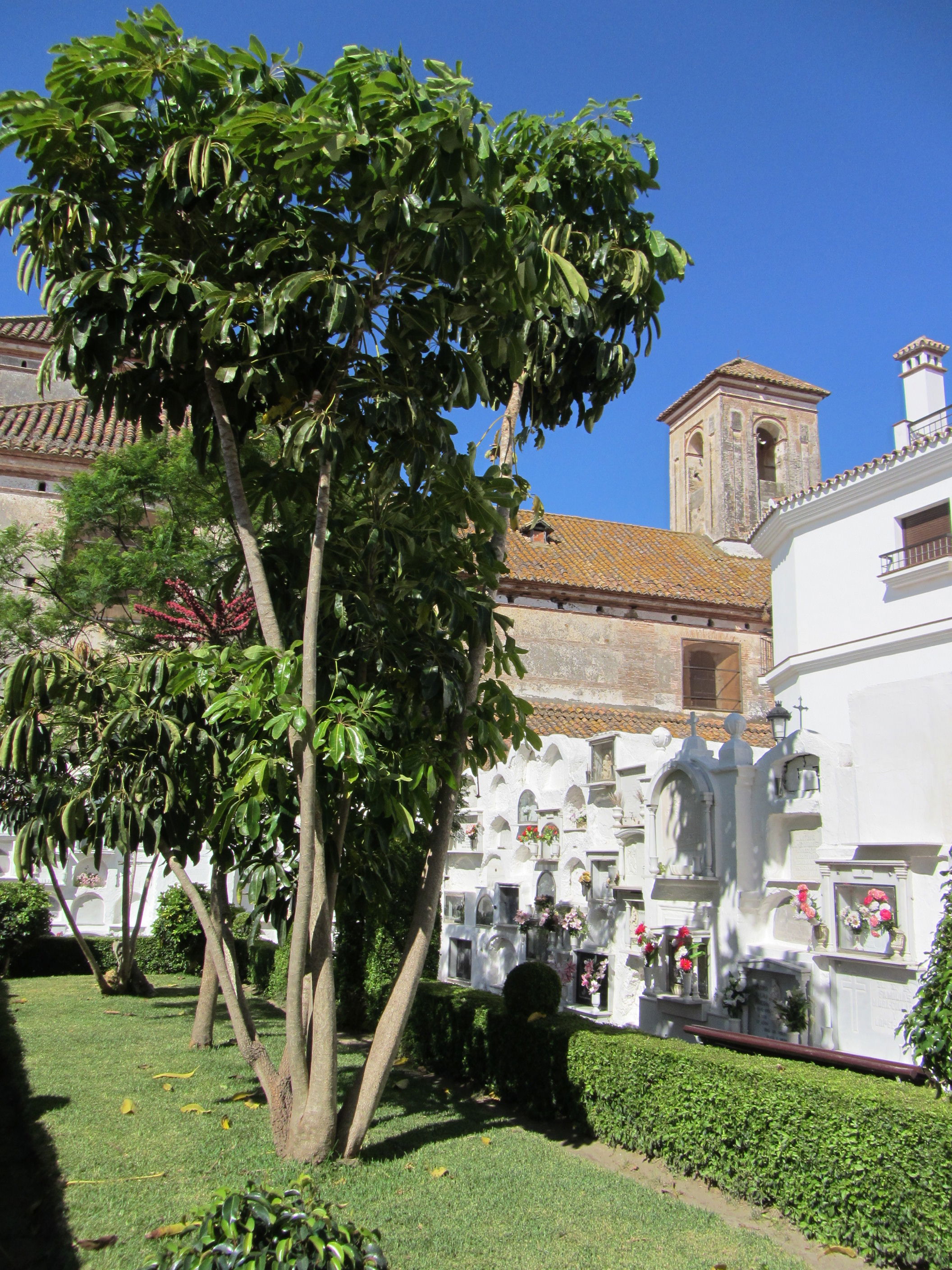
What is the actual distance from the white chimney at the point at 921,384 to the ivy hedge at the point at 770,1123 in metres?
13.4

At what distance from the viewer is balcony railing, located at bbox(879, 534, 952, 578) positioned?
1490 cm

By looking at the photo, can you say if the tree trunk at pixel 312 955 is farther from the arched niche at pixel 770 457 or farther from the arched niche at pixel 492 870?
the arched niche at pixel 770 457

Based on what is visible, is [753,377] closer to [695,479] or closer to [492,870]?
[695,479]

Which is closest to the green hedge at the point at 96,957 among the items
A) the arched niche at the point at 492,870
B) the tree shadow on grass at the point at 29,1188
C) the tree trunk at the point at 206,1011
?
the arched niche at the point at 492,870

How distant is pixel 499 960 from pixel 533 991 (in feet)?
19.1

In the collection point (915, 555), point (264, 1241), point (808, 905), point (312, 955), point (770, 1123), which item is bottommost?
point (770, 1123)

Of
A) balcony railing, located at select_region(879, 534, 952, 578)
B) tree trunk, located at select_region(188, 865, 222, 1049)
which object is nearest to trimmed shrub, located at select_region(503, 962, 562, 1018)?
tree trunk, located at select_region(188, 865, 222, 1049)

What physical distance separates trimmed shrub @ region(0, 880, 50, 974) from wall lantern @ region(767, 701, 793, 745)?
13.8 metres

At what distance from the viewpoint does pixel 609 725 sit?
19.0 metres

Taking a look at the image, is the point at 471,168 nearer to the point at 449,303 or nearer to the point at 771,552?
the point at 449,303

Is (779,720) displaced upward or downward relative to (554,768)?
upward

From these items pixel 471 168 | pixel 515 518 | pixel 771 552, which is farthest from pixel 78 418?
pixel 471 168

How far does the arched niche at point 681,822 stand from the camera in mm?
11508

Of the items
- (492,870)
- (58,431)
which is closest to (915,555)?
(492,870)
